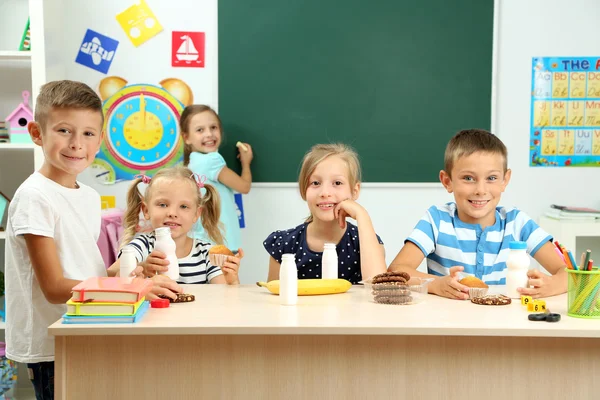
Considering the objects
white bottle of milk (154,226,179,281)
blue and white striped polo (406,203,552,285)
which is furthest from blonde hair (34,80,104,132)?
blue and white striped polo (406,203,552,285)

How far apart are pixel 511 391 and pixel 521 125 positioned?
3.06 meters

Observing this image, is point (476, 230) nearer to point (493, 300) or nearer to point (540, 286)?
point (540, 286)

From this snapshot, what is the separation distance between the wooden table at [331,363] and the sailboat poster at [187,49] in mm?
2901

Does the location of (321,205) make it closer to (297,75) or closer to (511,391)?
(511,391)

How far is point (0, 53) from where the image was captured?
349cm

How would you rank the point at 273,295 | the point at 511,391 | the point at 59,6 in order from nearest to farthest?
the point at 511,391 < the point at 273,295 < the point at 59,6

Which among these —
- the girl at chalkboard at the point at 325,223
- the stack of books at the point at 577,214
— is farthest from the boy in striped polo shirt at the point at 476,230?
the stack of books at the point at 577,214

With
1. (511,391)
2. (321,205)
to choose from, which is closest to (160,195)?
(321,205)

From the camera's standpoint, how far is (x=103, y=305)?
5.14ft

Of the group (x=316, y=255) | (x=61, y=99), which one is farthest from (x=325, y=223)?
(x=61, y=99)

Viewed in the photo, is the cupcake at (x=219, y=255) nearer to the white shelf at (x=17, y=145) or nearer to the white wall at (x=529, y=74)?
the white shelf at (x=17, y=145)

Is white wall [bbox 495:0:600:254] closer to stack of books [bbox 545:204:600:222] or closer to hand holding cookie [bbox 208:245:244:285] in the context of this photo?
stack of books [bbox 545:204:600:222]

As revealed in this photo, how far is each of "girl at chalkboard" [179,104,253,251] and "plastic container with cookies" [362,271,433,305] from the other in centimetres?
233

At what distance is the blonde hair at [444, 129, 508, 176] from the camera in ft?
7.74
